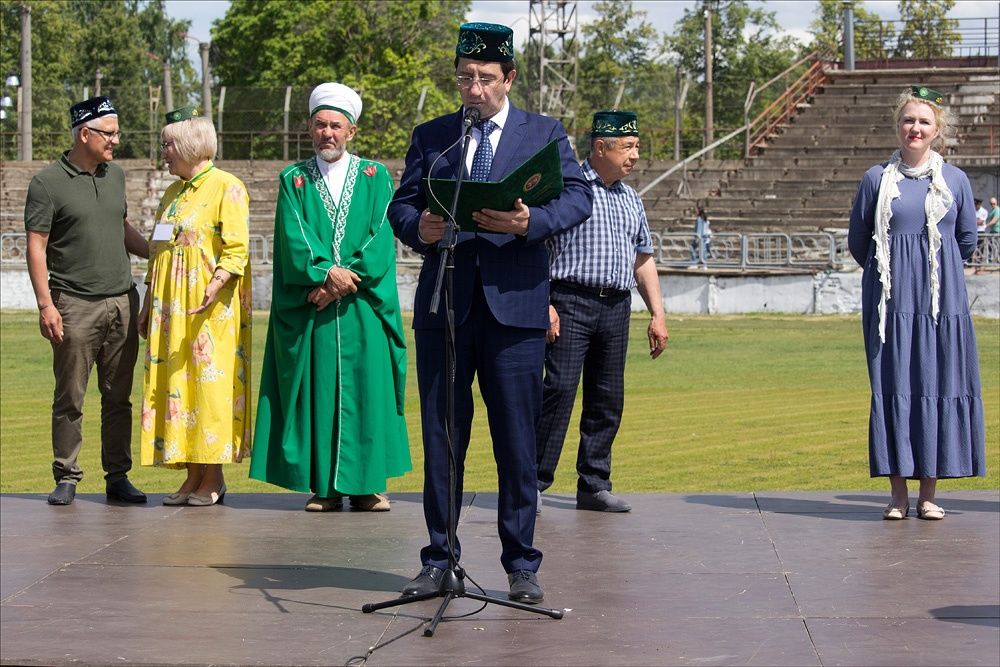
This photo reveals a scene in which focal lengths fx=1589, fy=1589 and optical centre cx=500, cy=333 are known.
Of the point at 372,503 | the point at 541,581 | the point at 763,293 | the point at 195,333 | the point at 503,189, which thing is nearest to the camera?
the point at 503,189

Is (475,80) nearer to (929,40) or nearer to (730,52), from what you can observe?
(929,40)

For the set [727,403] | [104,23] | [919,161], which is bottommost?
[727,403]

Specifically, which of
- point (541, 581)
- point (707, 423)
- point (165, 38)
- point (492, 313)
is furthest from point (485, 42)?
point (165, 38)

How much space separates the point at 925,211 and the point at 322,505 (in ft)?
10.7

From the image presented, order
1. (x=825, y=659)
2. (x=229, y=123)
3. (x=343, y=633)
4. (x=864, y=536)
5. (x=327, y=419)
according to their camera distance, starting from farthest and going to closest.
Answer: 1. (x=229, y=123)
2. (x=327, y=419)
3. (x=864, y=536)
4. (x=343, y=633)
5. (x=825, y=659)

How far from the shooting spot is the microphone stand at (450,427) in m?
5.34

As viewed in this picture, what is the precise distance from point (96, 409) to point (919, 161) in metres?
8.67

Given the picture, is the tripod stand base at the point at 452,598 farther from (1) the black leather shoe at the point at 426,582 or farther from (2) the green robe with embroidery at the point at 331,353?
(2) the green robe with embroidery at the point at 331,353

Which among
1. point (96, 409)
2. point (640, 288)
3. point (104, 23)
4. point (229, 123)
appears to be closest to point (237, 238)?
point (640, 288)

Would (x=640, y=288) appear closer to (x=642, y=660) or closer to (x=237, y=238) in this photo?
(x=237, y=238)

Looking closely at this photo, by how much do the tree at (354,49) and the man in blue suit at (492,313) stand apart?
49.1m

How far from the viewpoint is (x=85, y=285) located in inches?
320

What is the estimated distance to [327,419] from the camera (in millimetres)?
7621

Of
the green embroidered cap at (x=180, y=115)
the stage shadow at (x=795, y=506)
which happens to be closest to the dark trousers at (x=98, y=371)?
the green embroidered cap at (x=180, y=115)
